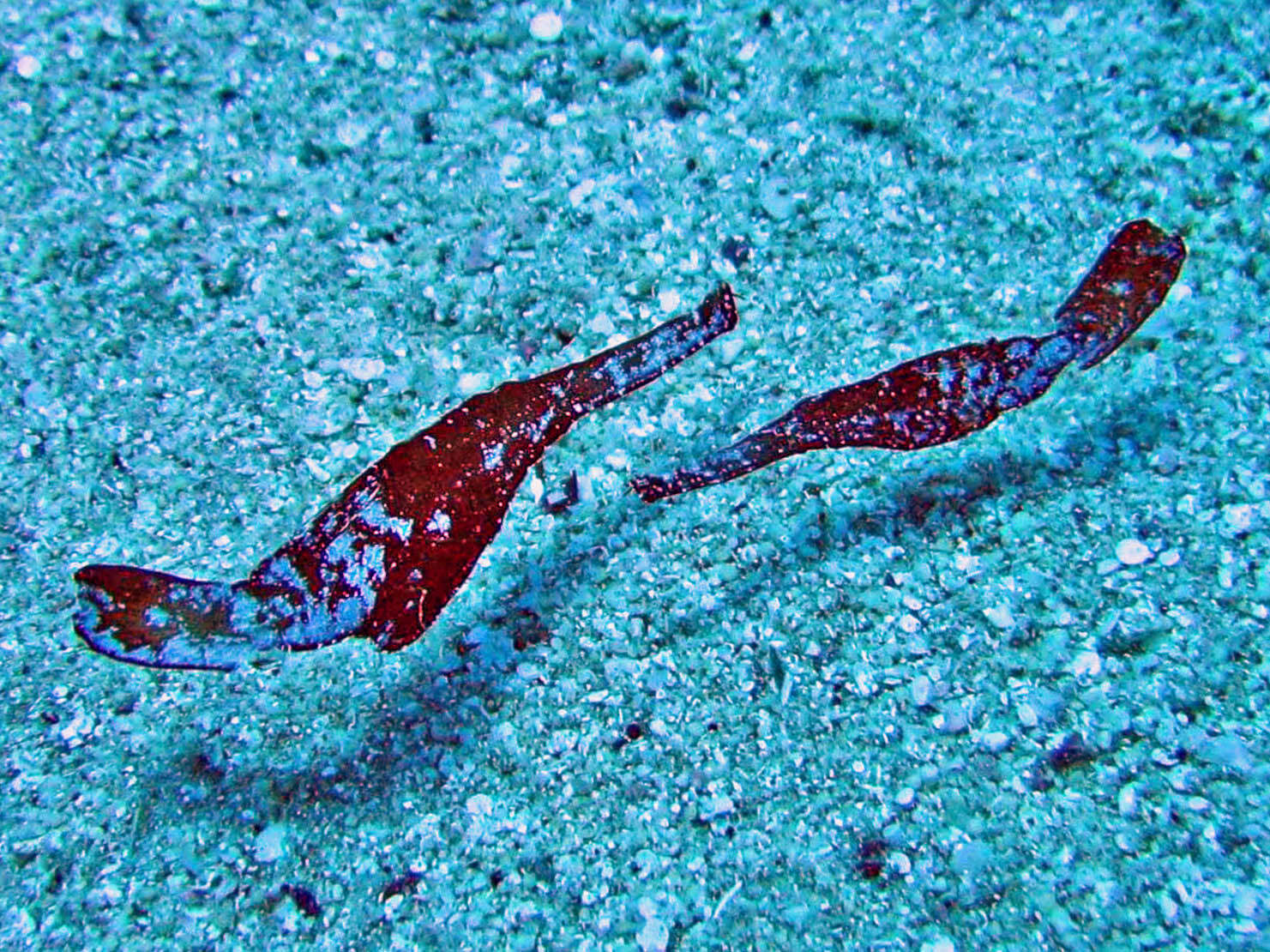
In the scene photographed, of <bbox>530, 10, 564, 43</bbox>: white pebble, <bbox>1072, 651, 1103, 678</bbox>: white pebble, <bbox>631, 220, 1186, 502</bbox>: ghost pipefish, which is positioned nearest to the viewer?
<bbox>1072, 651, 1103, 678</bbox>: white pebble

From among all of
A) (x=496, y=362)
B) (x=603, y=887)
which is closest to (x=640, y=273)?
(x=496, y=362)

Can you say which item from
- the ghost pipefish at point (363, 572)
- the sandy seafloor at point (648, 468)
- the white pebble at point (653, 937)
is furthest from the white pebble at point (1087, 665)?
the ghost pipefish at point (363, 572)

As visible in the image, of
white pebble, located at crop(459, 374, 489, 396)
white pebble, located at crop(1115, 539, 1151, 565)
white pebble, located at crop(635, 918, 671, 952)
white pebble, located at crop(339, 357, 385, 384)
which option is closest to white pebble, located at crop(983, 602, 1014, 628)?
white pebble, located at crop(1115, 539, 1151, 565)

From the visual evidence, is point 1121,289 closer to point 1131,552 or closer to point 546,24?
point 1131,552

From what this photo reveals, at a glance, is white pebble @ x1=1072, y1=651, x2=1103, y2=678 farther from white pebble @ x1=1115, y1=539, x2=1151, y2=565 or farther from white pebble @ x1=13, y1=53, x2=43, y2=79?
white pebble @ x1=13, y1=53, x2=43, y2=79

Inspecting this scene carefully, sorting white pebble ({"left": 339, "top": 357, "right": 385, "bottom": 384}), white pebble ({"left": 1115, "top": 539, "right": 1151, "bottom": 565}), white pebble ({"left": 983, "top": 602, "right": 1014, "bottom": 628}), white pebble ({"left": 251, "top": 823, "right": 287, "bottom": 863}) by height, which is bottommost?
white pebble ({"left": 1115, "top": 539, "right": 1151, "bottom": 565})

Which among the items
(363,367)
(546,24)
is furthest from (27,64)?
(546,24)

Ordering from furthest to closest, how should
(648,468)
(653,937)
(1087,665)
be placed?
(648,468), (1087,665), (653,937)
